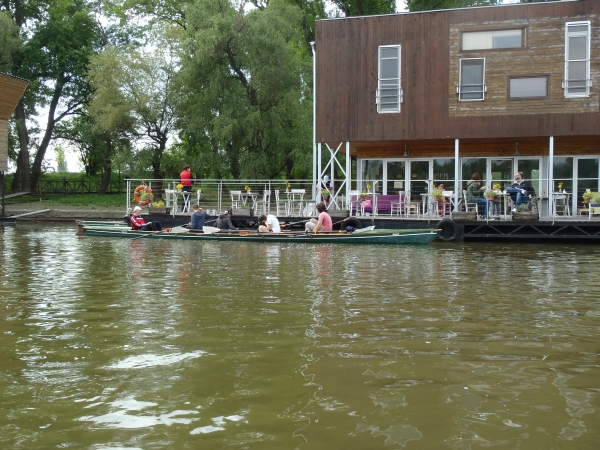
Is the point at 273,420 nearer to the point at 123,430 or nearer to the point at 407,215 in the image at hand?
the point at 123,430

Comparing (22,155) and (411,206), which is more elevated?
(22,155)

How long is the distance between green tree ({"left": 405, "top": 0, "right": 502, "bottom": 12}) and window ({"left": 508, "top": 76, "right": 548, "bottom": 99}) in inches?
672

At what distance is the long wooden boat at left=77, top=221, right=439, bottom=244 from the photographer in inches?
757

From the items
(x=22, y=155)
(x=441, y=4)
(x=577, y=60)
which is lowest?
(x=22, y=155)

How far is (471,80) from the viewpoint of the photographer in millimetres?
24016

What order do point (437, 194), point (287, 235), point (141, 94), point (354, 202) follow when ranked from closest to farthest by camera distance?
point (287, 235)
point (437, 194)
point (354, 202)
point (141, 94)

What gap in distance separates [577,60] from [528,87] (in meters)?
1.71

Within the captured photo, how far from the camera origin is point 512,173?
26.1 m

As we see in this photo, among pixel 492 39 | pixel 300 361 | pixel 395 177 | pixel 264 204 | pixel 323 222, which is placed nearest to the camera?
pixel 300 361

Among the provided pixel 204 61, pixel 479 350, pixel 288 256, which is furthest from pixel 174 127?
pixel 479 350

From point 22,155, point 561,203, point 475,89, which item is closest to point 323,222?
point 475,89

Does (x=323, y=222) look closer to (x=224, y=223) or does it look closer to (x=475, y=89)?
(x=224, y=223)

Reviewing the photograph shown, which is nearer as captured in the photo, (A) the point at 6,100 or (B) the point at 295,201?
(B) the point at 295,201

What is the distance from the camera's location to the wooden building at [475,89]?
23.1 metres
